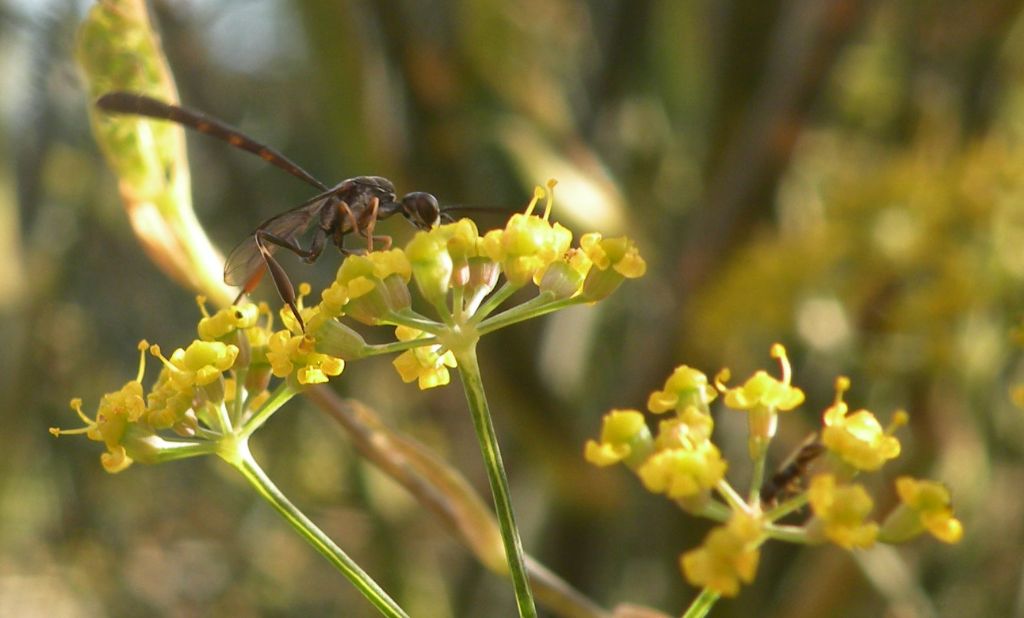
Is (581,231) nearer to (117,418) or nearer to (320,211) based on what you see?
(320,211)

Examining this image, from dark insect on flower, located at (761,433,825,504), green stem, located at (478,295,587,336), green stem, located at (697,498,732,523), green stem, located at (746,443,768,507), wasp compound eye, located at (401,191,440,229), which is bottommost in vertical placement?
dark insect on flower, located at (761,433,825,504)

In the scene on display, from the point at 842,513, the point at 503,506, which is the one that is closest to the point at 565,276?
the point at 503,506

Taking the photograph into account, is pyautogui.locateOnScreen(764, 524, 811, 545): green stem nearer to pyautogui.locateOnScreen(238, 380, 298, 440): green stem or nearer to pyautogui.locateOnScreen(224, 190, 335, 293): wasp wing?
pyautogui.locateOnScreen(238, 380, 298, 440): green stem

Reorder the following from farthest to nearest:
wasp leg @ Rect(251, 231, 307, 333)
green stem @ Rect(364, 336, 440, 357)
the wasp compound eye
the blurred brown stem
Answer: the blurred brown stem, the wasp compound eye, wasp leg @ Rect(251, 231, 307, 333), green stem @ Rect(364, 336, 440, 357)

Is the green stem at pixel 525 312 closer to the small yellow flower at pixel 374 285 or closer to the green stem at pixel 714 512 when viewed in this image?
the small yellow flower at pixel 374 285

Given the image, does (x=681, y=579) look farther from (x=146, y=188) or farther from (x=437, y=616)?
(x=146, y=188)

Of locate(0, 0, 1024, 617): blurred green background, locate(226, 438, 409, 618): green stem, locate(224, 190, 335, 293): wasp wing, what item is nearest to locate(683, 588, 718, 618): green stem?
locate(226, 438, 409, 618): green stem
